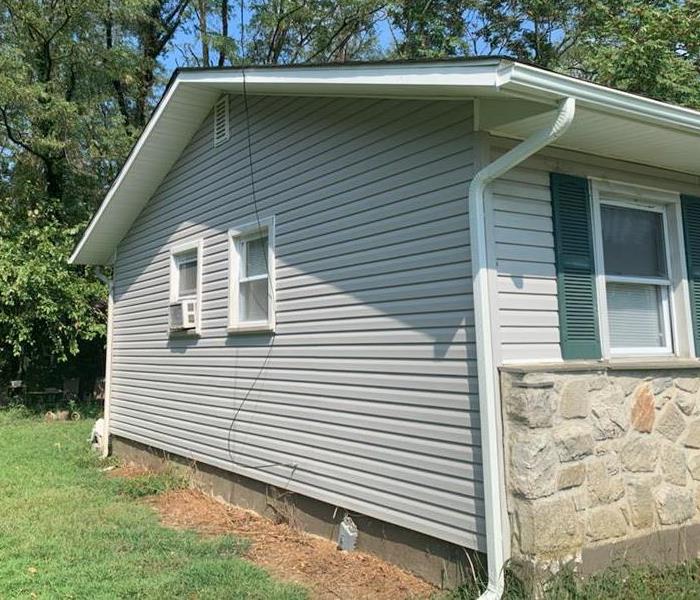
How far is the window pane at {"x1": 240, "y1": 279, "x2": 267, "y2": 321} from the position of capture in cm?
641

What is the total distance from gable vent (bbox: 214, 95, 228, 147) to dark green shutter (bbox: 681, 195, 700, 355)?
4756 mm

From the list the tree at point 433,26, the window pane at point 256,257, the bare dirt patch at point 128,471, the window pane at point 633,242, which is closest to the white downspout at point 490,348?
the window pane at point 633,242

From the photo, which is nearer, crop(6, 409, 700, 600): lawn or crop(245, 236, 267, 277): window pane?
crop(6, 409, 700, 600): lawn

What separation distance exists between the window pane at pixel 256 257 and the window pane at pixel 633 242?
3.23 metres

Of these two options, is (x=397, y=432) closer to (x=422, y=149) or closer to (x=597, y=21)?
(x=422, y=149)

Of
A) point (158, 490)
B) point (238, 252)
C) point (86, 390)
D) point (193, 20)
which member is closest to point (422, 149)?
point (238, 252)

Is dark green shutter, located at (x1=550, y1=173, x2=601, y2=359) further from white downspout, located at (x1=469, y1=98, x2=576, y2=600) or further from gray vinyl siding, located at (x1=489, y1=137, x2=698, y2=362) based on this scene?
white downspout, located at (x1=469, y1=98, x2=576, y2=600)

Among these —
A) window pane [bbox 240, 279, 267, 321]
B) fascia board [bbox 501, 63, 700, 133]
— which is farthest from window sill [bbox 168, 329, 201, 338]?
fascia board [bbox 501, 63, 700, 133]

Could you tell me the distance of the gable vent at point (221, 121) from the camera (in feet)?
23.7

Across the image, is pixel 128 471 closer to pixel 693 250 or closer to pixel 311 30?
pixel 693 250

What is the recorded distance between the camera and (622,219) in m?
4.80

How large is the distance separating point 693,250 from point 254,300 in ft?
13.2

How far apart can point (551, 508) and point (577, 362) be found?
988mm

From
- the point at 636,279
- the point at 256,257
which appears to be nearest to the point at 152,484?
the point at 256,257
